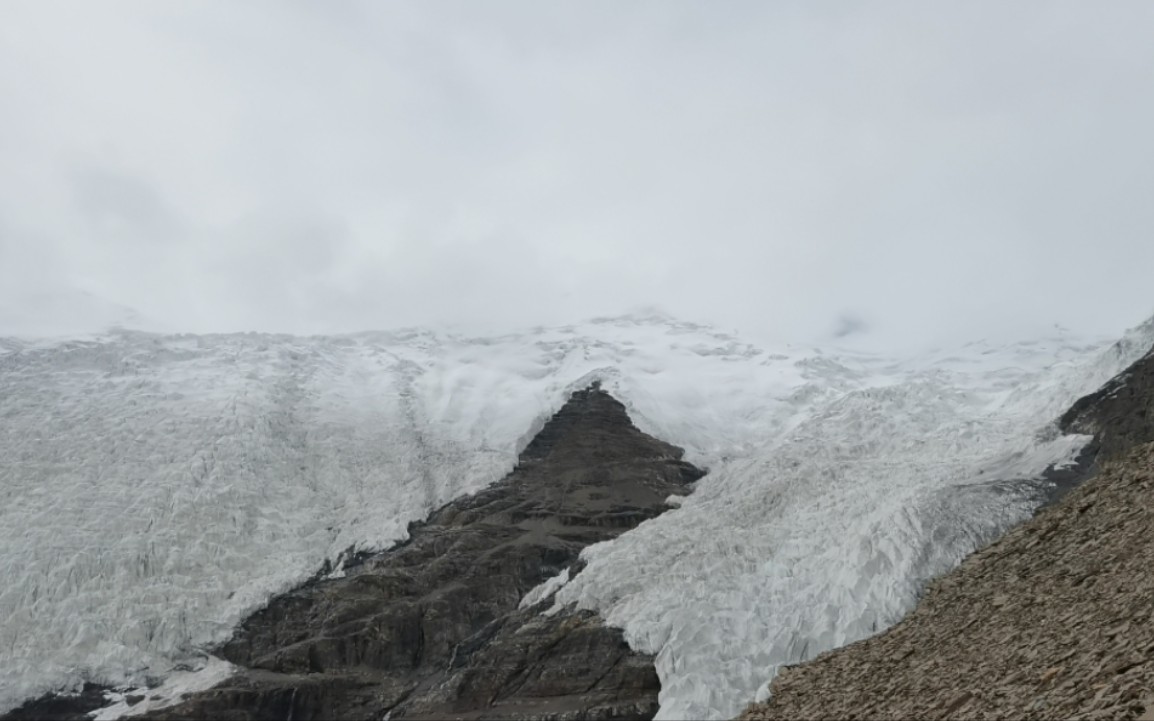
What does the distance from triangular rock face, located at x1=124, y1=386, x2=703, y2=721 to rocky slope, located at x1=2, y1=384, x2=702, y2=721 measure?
2.6 inches

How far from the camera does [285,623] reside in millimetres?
53094

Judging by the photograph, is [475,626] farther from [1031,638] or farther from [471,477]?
[1031,638]

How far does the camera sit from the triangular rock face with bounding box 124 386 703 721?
44531 mm

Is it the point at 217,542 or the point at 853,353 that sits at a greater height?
the point at 853,353

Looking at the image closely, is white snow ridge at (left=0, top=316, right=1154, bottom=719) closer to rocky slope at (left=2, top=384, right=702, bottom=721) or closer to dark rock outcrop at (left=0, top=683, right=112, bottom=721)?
dark rock outcrop at (left=0, top=683, right=112, bottom=721)

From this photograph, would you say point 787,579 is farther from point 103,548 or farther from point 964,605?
point 103,548

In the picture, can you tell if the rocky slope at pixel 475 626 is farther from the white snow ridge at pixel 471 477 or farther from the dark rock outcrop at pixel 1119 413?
the dark rock outcrop at pixel 1119 413

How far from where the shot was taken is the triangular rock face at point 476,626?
146 ft

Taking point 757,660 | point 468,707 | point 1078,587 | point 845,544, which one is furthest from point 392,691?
point 1078,587

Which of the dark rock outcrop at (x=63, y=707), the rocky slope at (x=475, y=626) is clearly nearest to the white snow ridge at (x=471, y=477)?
the dark rock outcrop at (x=63, y=707)

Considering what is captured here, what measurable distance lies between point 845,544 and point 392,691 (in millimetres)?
22518

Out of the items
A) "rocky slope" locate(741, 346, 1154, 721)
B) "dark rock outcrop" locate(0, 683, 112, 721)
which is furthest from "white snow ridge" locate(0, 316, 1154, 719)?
"rocky slope" locate(741, 346, 1154, 721)

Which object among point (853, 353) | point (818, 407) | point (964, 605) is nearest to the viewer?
point (964, 605)

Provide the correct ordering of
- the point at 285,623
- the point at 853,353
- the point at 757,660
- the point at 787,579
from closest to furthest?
the point at 757,660 < the point at 787,579 < the point at 285,623 < the point at 853,353
